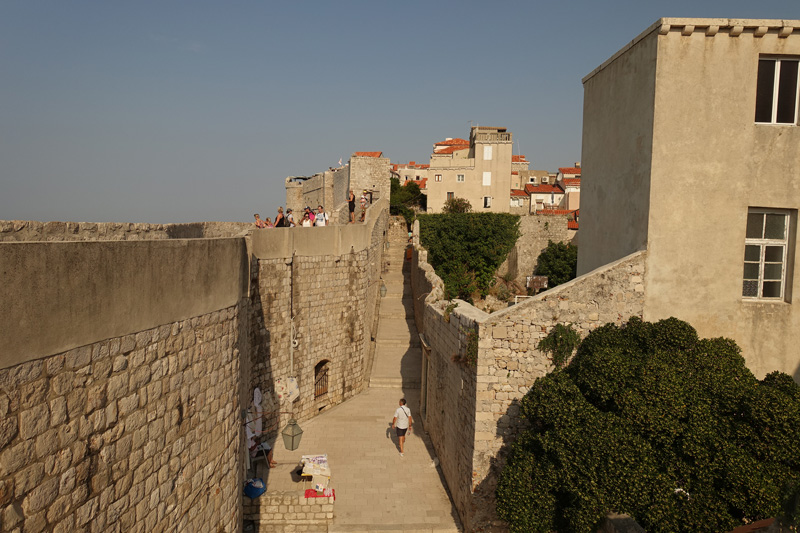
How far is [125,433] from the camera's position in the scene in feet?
14.2

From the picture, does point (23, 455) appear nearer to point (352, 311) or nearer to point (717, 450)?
point (717, 450)

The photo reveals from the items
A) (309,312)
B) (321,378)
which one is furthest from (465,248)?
(309,312)

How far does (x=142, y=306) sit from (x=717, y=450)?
22.7 ft

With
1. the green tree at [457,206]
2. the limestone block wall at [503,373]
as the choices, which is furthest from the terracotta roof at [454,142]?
the limestone block wall at [503,373]

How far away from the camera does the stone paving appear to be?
9328 millimetres

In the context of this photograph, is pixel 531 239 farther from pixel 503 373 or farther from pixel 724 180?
pixel 503 373

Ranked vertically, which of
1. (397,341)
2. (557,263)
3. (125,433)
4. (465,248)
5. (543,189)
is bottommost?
(397,341)

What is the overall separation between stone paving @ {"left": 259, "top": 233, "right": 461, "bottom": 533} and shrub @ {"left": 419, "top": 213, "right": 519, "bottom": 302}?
1105cm

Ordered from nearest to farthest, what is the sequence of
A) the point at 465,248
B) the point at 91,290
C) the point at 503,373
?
1. the point at 91,290
2. the point at 503,373
3. the point at 465,248

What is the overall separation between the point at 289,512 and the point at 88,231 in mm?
5795

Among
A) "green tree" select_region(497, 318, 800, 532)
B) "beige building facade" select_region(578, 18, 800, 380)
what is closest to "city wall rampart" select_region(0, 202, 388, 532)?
"green tree" select_region(497, 318, 800, 532)

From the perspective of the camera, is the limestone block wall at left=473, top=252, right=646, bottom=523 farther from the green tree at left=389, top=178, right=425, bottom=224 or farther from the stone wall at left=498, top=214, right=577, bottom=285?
the green tree at left=389, top=178, right=425, bottom=224

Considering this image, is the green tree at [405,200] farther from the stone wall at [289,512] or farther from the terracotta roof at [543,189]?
the stone wall at [289,512]

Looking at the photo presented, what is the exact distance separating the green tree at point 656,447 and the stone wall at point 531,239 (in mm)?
24124
